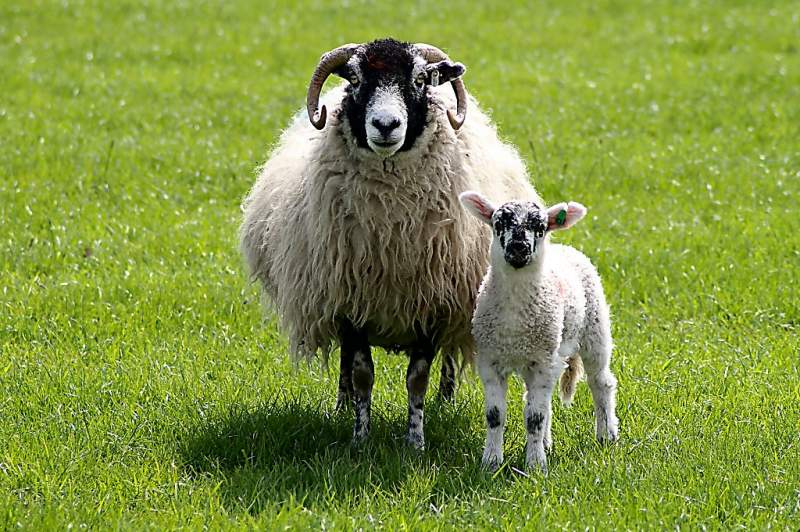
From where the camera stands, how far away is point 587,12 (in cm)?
1784

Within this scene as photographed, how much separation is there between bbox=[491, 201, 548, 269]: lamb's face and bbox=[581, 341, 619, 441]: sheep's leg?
2.89 ft

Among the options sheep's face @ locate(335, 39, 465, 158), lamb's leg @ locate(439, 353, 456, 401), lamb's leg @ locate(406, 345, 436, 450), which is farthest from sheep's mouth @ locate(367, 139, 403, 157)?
lamb's leg @ locate(439, 353, 456, 401)

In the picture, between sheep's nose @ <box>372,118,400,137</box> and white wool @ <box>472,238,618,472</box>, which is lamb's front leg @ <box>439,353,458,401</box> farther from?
sheep's nose @ <box>372,118,400,137</box>

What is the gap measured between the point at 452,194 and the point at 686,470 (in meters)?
1.77

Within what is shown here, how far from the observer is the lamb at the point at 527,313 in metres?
4.82

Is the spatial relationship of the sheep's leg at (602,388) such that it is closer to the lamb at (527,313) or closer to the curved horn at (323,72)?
the lamb at (527,313)

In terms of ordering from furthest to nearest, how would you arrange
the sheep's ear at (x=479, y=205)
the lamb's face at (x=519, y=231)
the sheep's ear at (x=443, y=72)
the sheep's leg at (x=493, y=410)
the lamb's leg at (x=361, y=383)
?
1. the lamb's leg at (x=361, y=383)
2. the sheep's ear at (x=443, y=72)
3. the sheep's leg at (x=493, y=410)
4. the sheep's ear at (x=479, y=205)
5. the lamb's face at (x=519, y=231)

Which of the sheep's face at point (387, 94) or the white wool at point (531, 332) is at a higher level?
the sheep's face at point (387, 94)

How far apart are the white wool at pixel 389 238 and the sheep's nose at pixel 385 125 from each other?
34 cm

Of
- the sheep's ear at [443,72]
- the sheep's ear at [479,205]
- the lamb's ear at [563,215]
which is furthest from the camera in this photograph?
A: the sheep's ear at [443,72]

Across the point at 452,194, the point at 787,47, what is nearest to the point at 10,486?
the point at 452,194

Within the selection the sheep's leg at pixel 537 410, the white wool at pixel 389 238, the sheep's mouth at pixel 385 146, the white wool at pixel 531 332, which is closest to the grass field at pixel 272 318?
the sheep's leg at pixel 537 410

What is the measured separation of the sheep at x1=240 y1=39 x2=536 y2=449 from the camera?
5453 mm

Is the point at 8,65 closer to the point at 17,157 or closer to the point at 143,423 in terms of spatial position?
the point at 17,157
